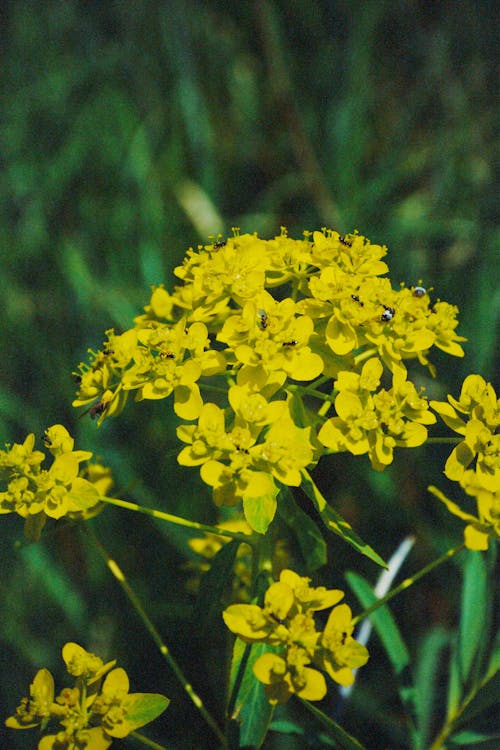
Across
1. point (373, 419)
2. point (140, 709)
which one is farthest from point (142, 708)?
point (373, 419)

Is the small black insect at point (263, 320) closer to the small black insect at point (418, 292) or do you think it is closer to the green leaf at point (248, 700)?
the small black insect at point (418, 292)

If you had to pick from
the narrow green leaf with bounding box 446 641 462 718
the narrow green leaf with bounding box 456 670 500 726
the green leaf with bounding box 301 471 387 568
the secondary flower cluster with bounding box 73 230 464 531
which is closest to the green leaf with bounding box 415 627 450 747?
Answer: the narrow green leaf with bounding box 446 641 462 718

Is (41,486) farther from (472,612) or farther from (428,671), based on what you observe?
(428,671)

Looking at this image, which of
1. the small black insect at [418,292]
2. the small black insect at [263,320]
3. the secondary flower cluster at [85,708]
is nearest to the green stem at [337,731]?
the secondary flower cluster at [85,708]

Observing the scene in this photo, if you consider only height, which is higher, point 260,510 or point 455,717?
point 260,510

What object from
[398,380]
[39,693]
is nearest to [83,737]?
[39,693]

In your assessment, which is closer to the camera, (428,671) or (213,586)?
(213,586)
